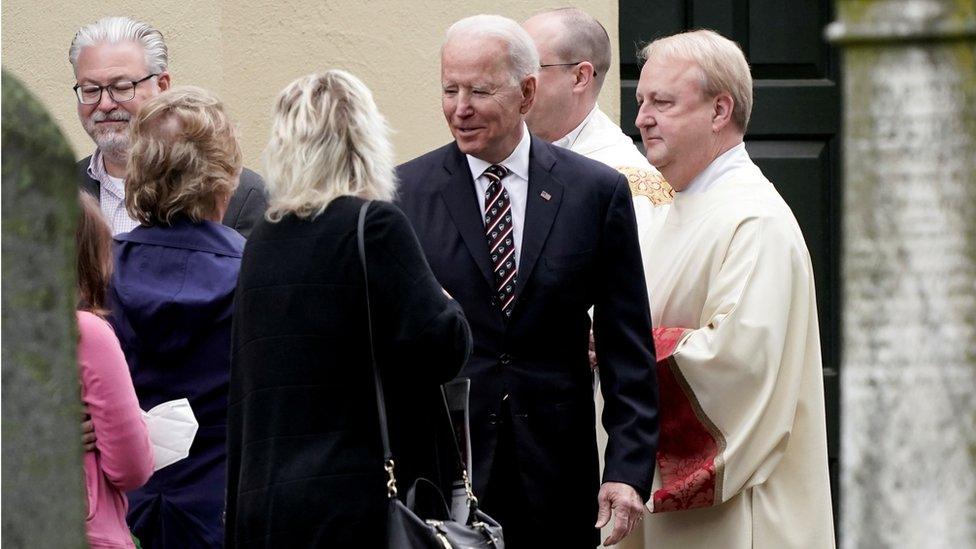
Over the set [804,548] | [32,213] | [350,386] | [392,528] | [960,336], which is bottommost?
[804,548]

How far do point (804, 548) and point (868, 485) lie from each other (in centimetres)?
257

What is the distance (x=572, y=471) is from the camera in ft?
14.4

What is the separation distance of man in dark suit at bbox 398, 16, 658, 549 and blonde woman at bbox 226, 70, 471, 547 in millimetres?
645

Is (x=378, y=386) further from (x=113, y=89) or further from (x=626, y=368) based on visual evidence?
(x=113, y=89)

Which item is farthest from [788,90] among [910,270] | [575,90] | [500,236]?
[910,270]

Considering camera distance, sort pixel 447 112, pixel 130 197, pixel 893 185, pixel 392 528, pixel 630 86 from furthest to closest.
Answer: pixel 630 86
pixel 447 112
pixel 130 197
pixel 392 528
pixel 893 185

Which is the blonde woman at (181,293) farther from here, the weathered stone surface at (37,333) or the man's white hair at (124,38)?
the weathered stone surface at (37,333)

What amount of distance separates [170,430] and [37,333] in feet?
6.52

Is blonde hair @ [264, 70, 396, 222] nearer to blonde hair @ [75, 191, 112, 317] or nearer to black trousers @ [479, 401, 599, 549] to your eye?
blonde hair @ [75, 191, 112, 317]

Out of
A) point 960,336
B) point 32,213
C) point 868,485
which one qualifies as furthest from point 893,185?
point 32,213

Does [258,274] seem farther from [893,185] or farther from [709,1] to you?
[709,1]

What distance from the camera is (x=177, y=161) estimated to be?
13.9 ft

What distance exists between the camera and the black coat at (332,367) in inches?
142

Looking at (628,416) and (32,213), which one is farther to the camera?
(628,416)
